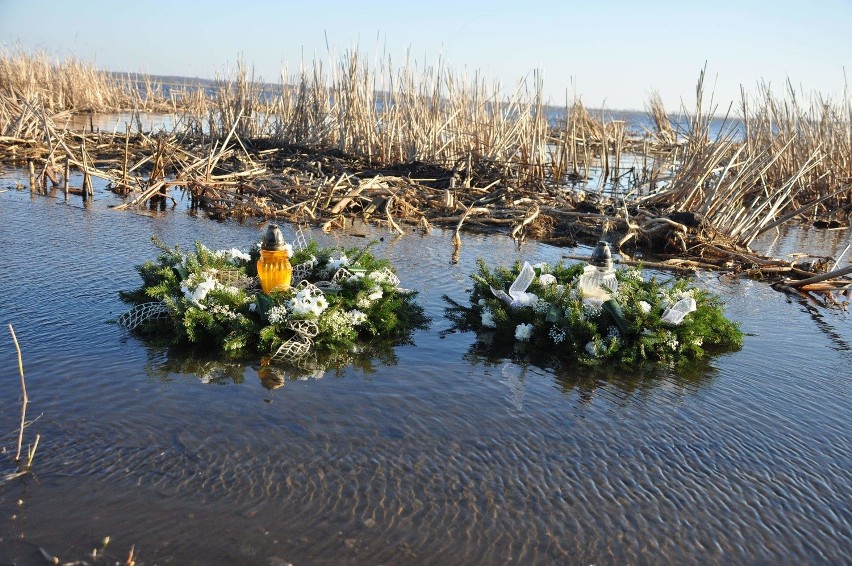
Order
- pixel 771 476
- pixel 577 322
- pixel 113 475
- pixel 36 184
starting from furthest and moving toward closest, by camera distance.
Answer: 1. pixel 36 184
2. pixel 577 322
3. pixel 771 476
4. pixel 113 475

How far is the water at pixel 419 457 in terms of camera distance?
2.96 metres

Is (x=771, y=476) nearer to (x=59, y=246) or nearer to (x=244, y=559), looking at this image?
(x=244, y=559)

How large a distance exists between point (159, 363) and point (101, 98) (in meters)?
24.1

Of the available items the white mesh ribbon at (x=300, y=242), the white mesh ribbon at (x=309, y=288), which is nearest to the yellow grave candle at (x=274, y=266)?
the white mesh ribbon at (x=309, y=288)

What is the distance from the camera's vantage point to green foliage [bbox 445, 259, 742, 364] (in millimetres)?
5059

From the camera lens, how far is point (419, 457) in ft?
11.9

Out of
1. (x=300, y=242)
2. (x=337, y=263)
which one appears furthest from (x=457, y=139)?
(x=337, y=263)

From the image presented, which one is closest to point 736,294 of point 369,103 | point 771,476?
point 771,476

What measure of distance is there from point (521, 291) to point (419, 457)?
217 cm

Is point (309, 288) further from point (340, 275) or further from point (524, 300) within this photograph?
point (524, 300)

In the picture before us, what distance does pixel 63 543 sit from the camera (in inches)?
110

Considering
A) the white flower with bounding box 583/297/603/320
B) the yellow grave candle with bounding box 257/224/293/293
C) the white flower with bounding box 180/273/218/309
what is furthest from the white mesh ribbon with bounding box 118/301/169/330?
the white flower with bounding box 583/297/603/320

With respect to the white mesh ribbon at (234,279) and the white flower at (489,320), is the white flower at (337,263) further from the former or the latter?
the white flower at (489,320)

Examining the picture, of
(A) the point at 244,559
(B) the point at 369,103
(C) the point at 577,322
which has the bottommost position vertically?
(A) the point at 244,559
